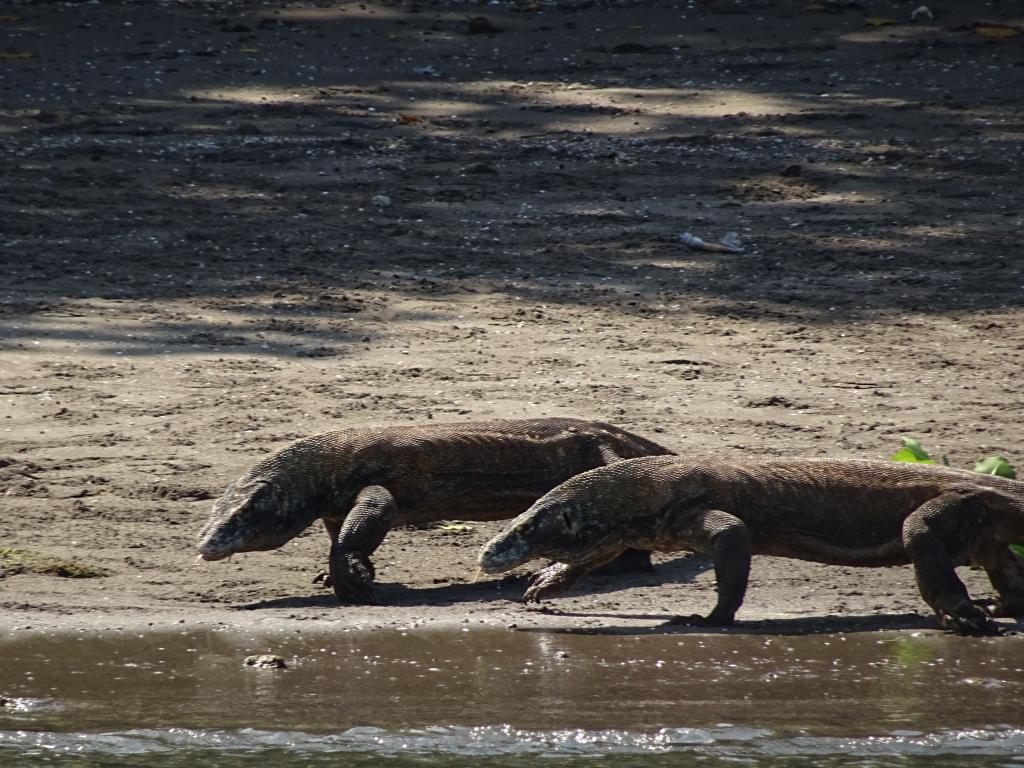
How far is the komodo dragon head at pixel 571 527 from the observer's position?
21.8ft

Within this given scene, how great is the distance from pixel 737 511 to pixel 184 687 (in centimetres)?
205

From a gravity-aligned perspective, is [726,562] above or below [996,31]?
below

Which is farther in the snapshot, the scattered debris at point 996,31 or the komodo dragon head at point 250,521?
the scattered debris at point 996,31

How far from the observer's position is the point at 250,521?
7016 millimetres

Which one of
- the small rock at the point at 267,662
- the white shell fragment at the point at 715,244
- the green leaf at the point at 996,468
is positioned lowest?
the small rock at the point at 267,662

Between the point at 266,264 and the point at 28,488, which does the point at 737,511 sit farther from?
the point at 266,264

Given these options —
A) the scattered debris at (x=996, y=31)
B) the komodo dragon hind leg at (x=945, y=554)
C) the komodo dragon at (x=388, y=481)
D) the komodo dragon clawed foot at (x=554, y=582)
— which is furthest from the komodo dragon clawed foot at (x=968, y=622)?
Answer: the scattered debris at (x=996, y=31)

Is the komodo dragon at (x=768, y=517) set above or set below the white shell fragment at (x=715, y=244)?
below

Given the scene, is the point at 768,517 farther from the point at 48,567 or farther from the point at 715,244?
the point at 715,244

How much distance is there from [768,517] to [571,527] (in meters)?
0.71

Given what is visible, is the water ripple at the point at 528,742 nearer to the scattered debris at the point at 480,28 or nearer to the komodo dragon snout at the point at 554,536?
the komodo dragon snout at the point at 554,536

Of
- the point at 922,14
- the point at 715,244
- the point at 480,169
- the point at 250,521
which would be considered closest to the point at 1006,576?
the point at 250,521

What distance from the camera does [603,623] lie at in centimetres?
668

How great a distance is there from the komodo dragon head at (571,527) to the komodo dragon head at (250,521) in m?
0.87
